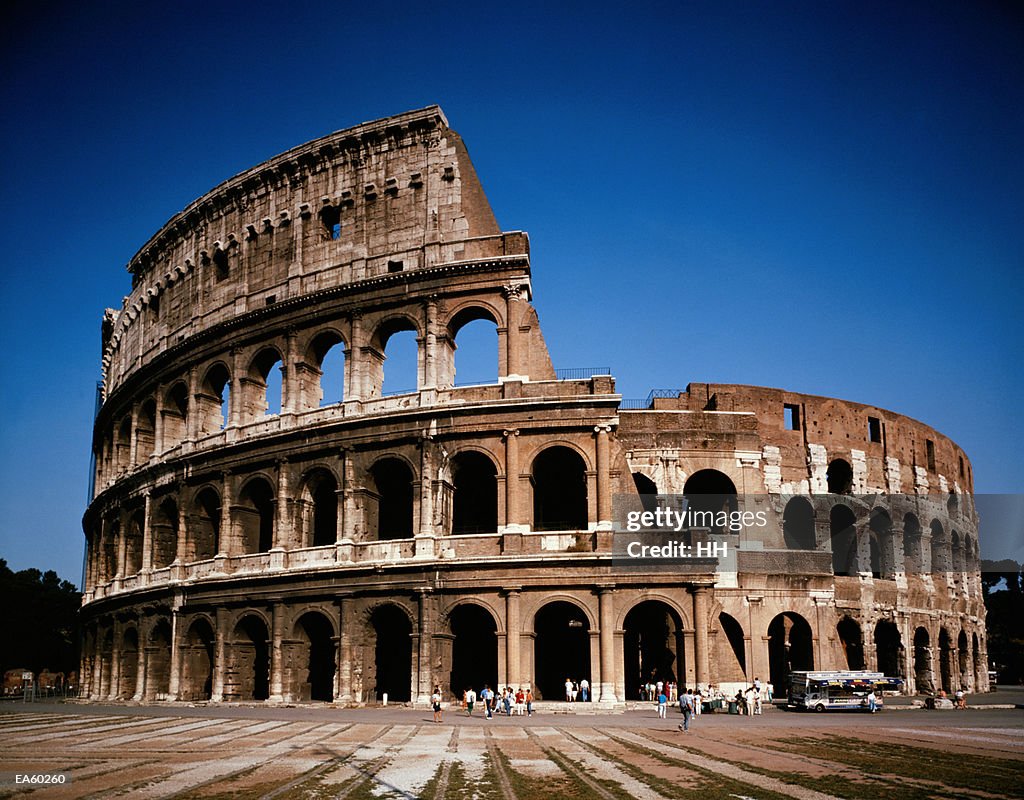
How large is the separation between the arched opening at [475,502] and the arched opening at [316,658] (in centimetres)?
536

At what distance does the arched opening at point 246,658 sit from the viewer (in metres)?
30.2

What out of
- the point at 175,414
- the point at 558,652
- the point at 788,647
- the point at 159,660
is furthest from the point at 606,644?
the point at 175,414

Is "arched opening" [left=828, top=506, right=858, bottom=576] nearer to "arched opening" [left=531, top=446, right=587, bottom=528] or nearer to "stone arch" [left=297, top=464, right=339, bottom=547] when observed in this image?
"arched opening" [left=531, top=446, right=587, bottom=528]

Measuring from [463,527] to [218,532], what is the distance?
8799 mm

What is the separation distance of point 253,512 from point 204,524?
101 inches

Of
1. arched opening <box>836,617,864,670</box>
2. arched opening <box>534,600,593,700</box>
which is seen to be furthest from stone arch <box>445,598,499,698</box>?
arched opening <box>836,617,864,670</box>

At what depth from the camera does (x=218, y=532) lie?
3238 centimetres

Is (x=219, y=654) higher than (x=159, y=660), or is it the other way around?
(x=219, y=654)

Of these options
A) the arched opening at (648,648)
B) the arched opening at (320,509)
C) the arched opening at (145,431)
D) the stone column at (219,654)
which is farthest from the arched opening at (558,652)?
the arched opening at (145,431)

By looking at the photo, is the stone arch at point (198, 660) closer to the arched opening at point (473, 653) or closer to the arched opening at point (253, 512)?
the arched opening at point (253, 512)

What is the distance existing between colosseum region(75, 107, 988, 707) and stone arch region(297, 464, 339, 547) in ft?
0.40

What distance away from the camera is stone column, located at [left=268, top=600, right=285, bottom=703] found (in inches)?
1134

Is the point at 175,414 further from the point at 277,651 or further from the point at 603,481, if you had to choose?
the point at 603,481

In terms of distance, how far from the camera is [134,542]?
3759 cm
